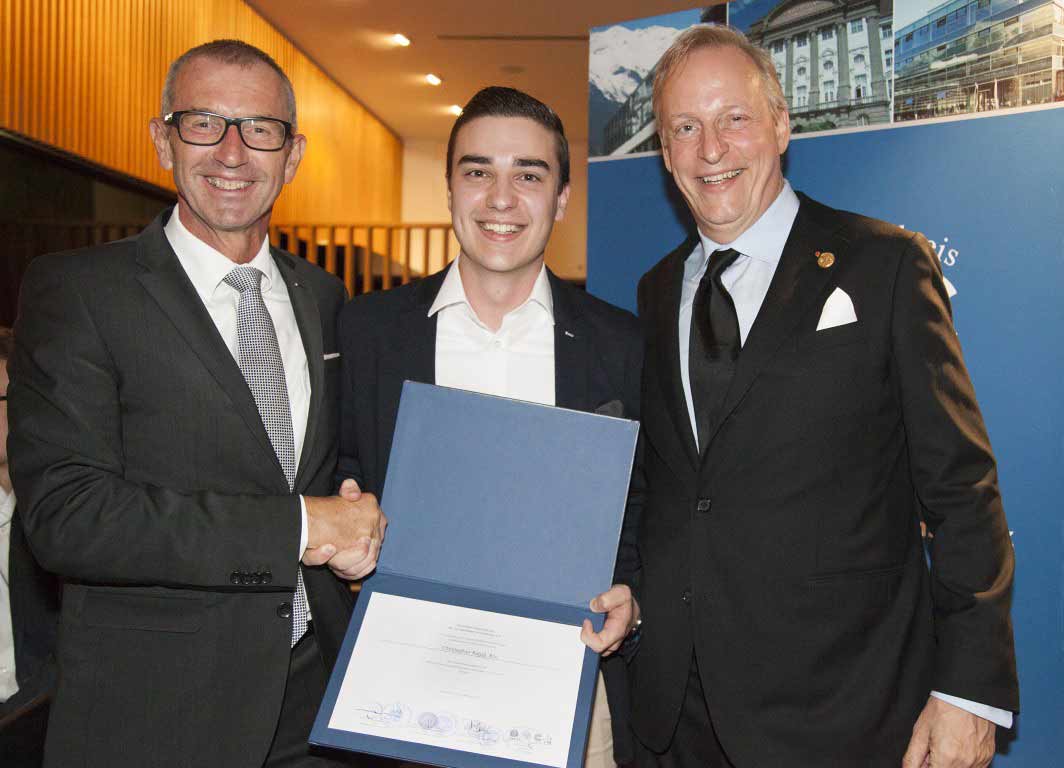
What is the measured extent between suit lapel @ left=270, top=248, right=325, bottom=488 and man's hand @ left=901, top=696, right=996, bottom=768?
1315mm

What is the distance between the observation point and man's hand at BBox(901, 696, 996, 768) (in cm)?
157

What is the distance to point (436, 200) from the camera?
12938mm

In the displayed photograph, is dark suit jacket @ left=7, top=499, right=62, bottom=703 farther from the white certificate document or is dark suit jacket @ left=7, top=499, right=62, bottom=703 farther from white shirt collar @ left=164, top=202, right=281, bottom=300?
the white certificate document

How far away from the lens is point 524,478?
5.45ft

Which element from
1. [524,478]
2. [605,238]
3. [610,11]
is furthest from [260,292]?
[610,11]

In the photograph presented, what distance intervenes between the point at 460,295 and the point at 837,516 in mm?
975

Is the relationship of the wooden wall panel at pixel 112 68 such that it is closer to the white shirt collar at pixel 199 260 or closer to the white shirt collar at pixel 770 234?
the white shirt collar at pixel 199 260

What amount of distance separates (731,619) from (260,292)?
1.21 metres

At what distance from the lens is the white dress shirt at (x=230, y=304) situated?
1775 mm

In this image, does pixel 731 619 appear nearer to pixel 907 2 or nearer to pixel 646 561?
pixel 646 561

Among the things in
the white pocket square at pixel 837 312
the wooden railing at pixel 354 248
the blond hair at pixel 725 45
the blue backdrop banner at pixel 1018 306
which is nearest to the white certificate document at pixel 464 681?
the white pocket square at pixel 837 312

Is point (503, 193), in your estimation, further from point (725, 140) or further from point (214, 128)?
point (214, 128)

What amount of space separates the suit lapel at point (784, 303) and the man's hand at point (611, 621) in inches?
15.6

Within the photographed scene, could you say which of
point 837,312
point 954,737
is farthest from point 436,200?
point 954,737
